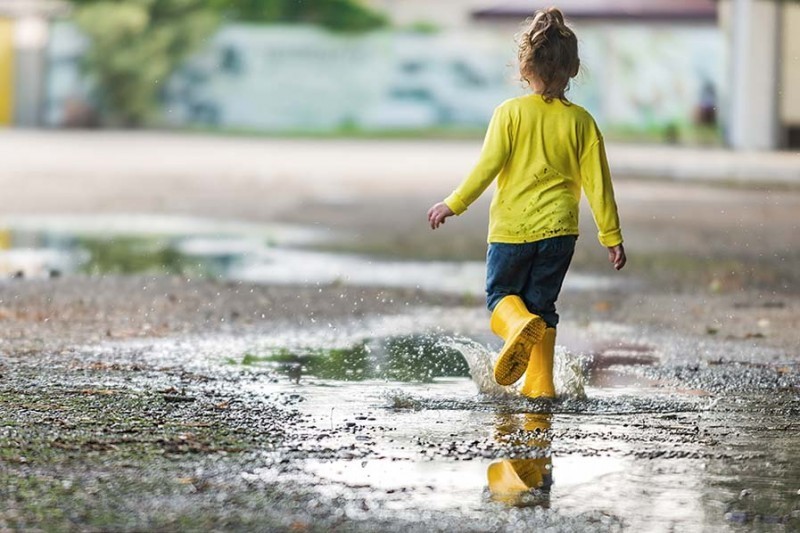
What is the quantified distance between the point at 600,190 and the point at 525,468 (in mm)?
1574

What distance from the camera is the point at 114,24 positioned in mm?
40219

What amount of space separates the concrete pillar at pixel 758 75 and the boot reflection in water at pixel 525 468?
85.7ft

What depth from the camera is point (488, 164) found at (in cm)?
604

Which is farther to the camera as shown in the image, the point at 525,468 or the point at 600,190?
the point at 600,190

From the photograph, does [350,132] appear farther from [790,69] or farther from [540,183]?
[540,183]

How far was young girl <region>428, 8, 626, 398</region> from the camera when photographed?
604 cm

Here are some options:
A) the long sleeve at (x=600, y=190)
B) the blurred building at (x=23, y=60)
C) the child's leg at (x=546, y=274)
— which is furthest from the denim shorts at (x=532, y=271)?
the blurred building at (x=23, y=60)

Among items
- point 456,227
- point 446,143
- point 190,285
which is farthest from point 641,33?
point 190,285

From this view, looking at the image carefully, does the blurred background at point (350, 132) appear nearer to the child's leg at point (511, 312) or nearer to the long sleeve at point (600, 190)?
the long sleeve at point (600, 190)

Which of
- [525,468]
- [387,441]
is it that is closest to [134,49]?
[387,441]

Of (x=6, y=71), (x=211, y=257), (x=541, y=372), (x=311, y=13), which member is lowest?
(x=211, y=257)

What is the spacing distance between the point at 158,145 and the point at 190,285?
22.1 metres

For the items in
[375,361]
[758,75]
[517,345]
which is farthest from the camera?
[758,75]

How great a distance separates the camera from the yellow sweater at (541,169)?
6039 millimetres
